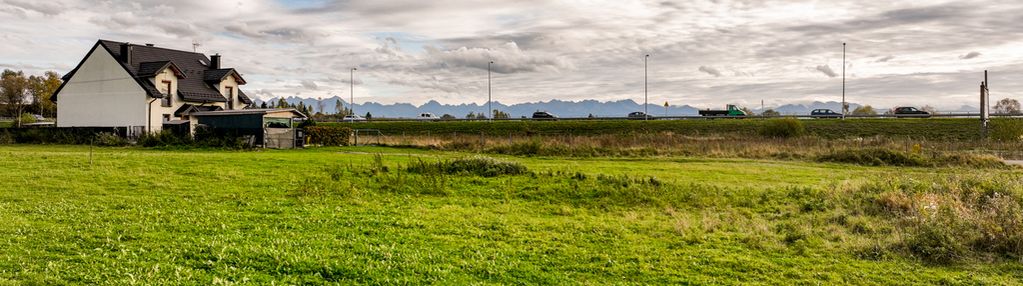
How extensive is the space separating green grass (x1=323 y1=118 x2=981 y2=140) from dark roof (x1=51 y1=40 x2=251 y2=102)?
2033 cm

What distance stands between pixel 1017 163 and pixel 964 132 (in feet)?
108

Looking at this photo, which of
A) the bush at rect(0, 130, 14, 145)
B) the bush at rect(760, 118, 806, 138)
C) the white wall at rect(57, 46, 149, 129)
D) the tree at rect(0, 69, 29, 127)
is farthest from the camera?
the tree at rect(0, 69, 29, 127)

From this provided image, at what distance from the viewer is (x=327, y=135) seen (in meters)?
45.6

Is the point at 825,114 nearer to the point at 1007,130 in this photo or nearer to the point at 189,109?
the point at 1007,130

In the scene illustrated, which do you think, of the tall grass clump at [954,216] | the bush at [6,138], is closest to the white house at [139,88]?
the bush at [6,138]

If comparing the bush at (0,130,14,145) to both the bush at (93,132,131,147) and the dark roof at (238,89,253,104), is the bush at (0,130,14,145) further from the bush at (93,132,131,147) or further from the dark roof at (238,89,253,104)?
the dark roof at (238,89,253,104)

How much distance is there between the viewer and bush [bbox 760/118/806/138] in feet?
193

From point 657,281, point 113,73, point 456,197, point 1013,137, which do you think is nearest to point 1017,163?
point 1013,137

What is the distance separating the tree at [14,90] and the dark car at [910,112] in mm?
122798

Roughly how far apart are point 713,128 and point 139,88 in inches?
2048

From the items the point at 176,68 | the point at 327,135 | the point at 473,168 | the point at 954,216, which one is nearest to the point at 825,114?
the point at 327,135

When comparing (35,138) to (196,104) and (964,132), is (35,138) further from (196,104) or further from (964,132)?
(964,132)

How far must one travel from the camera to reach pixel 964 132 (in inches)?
2360

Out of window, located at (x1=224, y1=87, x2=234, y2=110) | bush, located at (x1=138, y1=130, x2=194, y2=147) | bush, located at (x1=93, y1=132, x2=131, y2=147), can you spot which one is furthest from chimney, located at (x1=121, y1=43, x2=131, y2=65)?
bush, located at (x1=138, y1=130, x2=194, y2=147)
